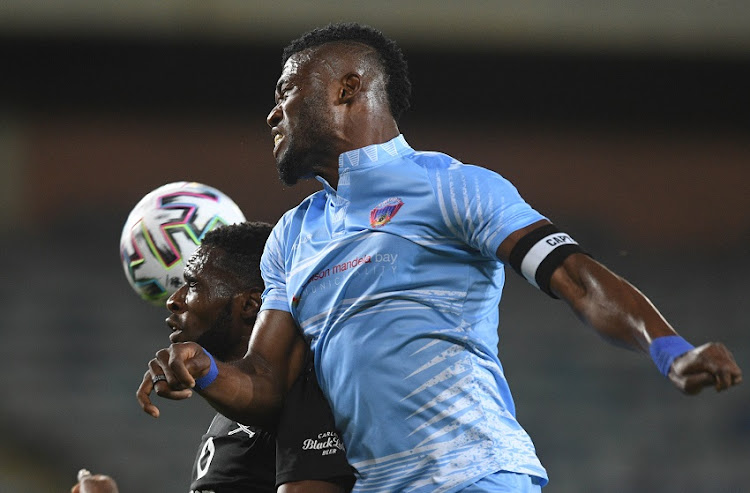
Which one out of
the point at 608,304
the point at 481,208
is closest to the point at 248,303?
the point at 481,208

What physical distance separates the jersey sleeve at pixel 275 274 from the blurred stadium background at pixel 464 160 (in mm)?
5470

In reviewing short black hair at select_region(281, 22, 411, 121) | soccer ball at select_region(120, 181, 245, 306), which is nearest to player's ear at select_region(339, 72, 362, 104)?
short black hair at select_region(281, 22, 411, 121)

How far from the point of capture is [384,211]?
2.72 meters

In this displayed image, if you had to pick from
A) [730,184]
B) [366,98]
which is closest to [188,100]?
[730,184]

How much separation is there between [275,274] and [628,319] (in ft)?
4.02

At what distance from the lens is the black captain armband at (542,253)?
2.36 m

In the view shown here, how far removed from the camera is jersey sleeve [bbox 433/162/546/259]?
247 centimetres

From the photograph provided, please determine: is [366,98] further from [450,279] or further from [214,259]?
[214,259]

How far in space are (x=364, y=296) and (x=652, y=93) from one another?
7.74 meters

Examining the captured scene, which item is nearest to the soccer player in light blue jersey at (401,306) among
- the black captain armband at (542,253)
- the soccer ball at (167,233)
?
the black captain armband at (542,253)

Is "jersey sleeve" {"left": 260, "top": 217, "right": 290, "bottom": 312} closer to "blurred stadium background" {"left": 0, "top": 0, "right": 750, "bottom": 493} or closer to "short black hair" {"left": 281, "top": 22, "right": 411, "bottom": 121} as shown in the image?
"short black hair" {"left": 281, "top": 22, "right": 411, "bottom": 121}

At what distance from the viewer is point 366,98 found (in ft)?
9.87

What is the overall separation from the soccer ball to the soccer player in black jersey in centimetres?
34

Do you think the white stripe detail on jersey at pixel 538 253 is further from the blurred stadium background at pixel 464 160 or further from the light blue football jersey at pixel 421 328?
the blurred stadium background at pixel 464 160
